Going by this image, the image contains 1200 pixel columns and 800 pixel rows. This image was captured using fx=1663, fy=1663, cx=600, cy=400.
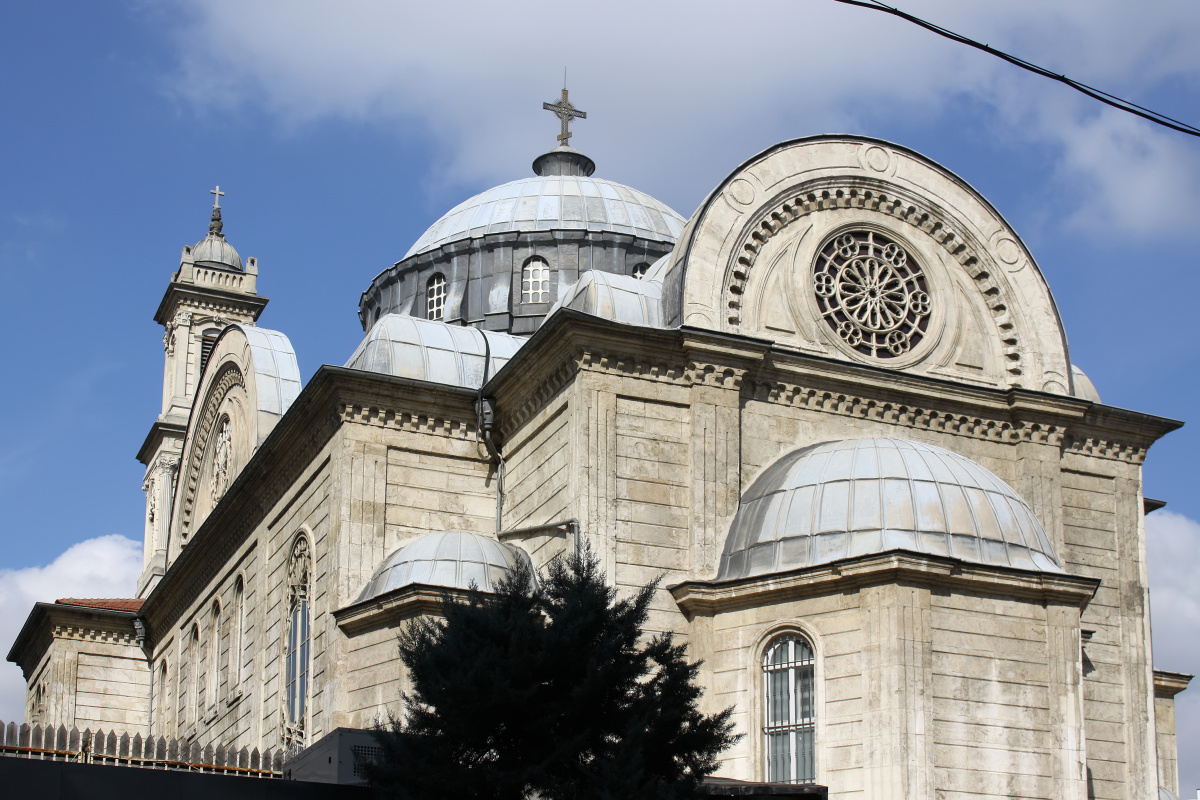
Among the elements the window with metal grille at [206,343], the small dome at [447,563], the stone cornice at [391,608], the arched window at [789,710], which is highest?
the window with metal grille at [206,343]

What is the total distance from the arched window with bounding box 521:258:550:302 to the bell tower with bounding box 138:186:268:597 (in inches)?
676

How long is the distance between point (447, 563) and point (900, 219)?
9405 millimetres

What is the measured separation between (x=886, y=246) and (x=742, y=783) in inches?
405

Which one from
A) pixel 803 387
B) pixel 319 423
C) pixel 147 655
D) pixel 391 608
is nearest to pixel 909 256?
pixel 803 387

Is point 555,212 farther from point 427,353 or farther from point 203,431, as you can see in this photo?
point 427,353

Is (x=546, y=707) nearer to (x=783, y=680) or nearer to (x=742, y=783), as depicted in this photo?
(x=742, y=783)

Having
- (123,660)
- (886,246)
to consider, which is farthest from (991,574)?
(123,660)

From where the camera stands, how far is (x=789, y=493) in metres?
22.9

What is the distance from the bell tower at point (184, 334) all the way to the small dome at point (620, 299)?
25.6 m

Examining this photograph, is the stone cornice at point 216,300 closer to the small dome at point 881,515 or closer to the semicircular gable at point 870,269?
the semicircular gable at point 870,269

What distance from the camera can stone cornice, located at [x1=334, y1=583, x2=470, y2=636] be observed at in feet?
Answer: 75.4

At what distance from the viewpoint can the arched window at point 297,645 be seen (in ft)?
86.7

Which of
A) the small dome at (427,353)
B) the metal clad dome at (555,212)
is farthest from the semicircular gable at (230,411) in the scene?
the metal clad dome at (555,212)

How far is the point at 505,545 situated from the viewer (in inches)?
979
